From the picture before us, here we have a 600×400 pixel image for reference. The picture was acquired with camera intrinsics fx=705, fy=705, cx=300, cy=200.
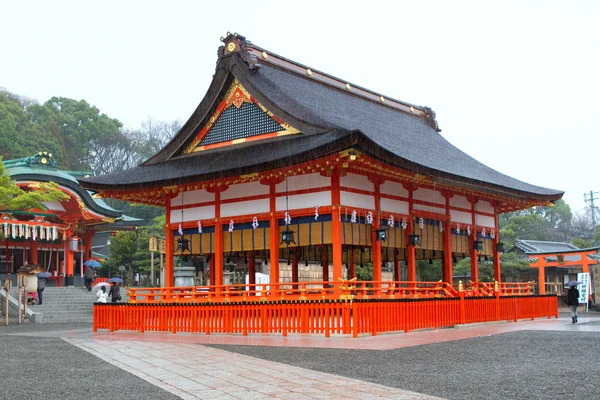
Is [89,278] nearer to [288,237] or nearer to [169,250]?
[169,250]

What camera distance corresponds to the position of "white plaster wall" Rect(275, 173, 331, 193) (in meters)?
18.8

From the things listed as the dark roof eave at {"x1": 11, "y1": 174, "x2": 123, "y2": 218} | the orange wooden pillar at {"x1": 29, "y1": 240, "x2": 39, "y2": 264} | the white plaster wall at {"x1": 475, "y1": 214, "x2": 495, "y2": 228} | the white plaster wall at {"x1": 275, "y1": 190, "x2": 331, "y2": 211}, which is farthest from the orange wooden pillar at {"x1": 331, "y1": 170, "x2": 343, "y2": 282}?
the orange wooden pillar at {"x1": 29, "y1": 240, "x2": 39, "y2": 264}

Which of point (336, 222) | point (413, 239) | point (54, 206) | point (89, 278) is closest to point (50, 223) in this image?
point (54, 206)

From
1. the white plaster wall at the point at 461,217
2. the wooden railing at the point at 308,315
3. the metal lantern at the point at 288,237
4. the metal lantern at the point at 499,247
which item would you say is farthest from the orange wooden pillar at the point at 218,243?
the metal lantern at the point at 499,247

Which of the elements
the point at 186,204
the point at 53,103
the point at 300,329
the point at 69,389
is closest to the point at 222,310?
the point at 300,329

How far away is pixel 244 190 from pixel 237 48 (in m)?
4.75

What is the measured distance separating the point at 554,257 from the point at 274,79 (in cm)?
2149

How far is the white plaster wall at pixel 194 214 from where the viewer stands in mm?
21406

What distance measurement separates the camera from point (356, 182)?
19.2 m

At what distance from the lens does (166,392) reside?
27.6 ft

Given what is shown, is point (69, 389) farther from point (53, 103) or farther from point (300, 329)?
point (53, 103)

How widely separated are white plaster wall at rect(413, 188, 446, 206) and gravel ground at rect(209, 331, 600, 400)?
269 inches

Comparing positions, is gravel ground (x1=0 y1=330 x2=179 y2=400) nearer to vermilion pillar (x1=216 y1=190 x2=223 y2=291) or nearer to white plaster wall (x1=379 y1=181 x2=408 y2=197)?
vermilion pillar (x1=216 y1=190 x2=223 y2=291)

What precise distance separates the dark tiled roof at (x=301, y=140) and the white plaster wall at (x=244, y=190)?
89 centimetres
